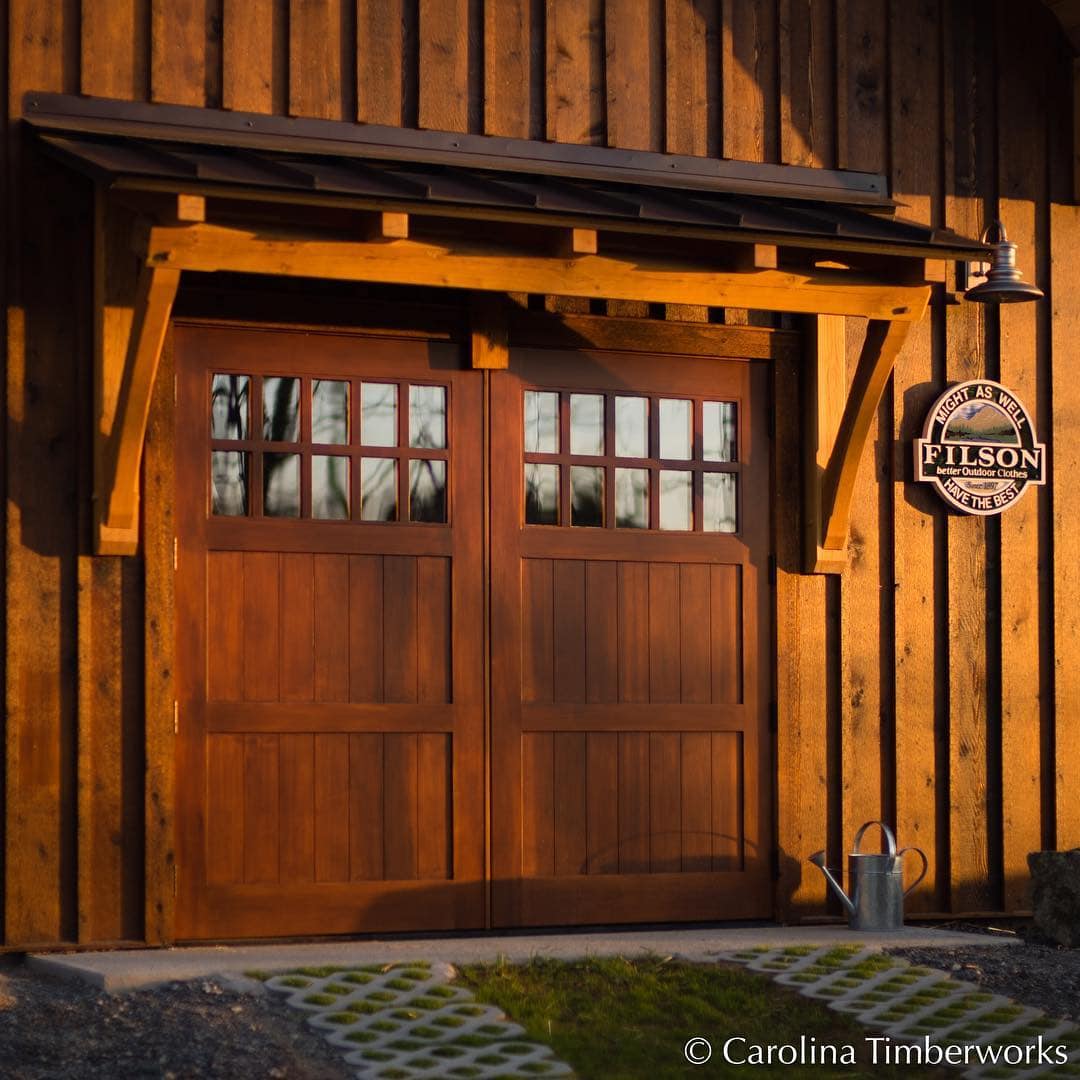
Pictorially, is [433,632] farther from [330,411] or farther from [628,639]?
[330,411]

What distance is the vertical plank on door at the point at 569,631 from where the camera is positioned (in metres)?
7.53

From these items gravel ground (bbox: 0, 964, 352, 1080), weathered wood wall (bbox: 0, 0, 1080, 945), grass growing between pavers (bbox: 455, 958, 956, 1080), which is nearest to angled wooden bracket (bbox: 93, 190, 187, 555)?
weathered wood wall (bbox: 0, 0, 1080, 945)

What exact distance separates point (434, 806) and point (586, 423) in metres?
1.66

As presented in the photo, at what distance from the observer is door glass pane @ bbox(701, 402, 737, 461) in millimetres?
7828

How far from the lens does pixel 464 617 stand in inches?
291

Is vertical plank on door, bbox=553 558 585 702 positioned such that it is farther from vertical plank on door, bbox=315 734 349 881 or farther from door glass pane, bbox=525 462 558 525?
vertical plank on door, bbox=315 734 349 881

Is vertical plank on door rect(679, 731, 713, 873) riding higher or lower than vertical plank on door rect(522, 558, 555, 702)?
lower

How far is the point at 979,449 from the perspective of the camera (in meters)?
8.18

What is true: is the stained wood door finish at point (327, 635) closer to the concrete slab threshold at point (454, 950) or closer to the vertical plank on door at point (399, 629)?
the vertical plank on door at point (399, 629)

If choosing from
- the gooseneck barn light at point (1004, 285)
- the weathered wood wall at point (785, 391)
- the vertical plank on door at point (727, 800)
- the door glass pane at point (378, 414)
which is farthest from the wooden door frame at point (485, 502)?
the gooseneck barn light at point (1004, 285)

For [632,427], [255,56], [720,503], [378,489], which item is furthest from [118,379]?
[720,503]

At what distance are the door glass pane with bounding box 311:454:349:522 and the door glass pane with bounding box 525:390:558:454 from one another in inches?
30.3

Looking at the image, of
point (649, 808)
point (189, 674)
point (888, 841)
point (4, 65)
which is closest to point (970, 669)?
point (888, 841)

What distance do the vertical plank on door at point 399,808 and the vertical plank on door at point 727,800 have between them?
129 cm
